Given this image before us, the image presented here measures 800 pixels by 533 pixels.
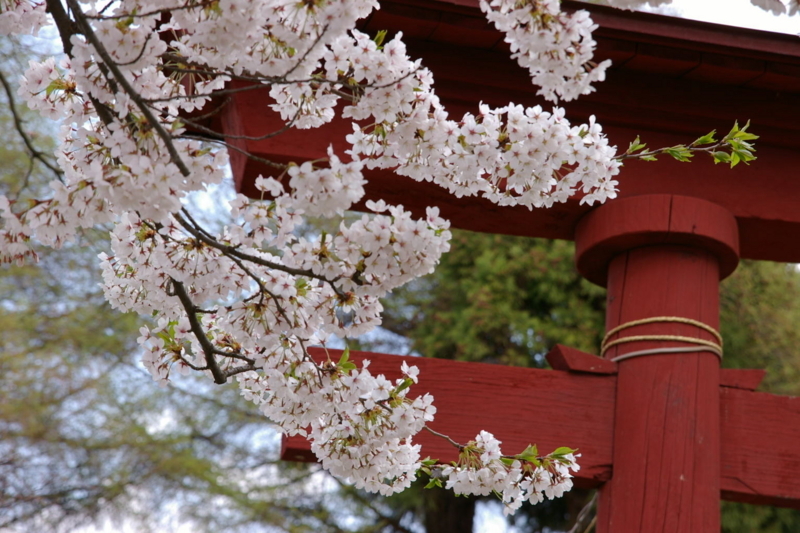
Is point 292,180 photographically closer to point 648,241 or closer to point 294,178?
point 294,178

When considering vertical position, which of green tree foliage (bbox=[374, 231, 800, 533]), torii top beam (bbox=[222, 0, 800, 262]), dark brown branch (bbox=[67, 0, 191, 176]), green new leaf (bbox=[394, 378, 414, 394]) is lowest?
green new leaf (bbox=[394, 378, 414, 394])

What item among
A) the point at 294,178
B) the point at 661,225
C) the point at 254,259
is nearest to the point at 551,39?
the point at 294,178

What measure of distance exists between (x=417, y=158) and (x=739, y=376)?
121 centimetres

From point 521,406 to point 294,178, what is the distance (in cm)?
114

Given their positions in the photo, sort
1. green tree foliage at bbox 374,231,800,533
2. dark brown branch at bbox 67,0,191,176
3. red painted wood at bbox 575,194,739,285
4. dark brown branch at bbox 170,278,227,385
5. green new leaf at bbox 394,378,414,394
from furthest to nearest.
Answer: green tree foliage at bbox 374,231,800,533, red painted wood at bbox 575,194,739,285, green new leaf at bbox 394,378,414,394, dark brown branch at bbox 170,278,227,385, dark brown branch at bbox 67,0,191,176

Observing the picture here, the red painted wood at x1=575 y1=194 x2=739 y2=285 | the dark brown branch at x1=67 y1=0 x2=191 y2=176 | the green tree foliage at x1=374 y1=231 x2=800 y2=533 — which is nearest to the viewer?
the dark brown branch at x1=67 y1=0 x2=191 y2=176

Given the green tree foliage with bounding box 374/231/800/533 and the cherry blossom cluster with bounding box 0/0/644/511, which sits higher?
the green tree foliage with bounding box 374/231/800/533

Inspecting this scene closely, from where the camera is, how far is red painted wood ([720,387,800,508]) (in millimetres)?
2133

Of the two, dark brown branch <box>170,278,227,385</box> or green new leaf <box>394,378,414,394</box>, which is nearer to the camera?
dark brown branch <box>170,278,227,385</box>

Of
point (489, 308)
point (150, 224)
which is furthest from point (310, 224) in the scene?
point (150, 224)

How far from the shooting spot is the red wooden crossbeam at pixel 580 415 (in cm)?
209

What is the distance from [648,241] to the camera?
2.17 metres

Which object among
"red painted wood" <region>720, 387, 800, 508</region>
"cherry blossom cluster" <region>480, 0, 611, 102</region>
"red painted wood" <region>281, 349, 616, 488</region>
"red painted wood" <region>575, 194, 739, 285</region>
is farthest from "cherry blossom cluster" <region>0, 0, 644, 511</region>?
"red painted wood" <region>720, 387, 800, 508</region>

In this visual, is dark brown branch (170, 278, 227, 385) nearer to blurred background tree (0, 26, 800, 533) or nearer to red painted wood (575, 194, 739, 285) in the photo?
red painted wood (575, 194, 739, 285)
